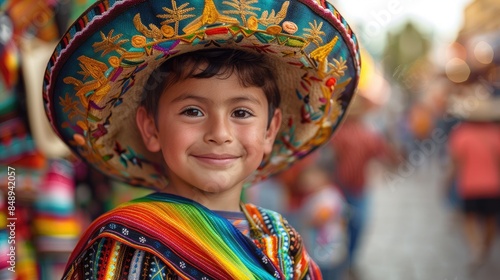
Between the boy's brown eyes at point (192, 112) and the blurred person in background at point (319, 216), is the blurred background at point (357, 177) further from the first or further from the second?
the boy's brown eyes at point (192, 112)

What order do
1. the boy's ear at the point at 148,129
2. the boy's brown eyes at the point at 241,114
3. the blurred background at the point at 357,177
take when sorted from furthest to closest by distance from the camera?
1. the blurred background at the point at 357,177
2. the boy's ear at the point at 148,129
3. the boy's brown eyes at the point at 241,114

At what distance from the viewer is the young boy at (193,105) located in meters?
1.53

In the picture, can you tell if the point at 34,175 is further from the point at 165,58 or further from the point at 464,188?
the point at 464,188

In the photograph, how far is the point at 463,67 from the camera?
6.61m

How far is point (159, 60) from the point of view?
5.43ft

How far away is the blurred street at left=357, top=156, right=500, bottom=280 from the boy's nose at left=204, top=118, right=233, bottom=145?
3586mm

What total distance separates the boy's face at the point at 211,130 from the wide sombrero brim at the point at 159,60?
11 cm

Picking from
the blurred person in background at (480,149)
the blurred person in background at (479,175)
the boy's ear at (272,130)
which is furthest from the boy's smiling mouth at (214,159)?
the blurred person in background at (479,175)

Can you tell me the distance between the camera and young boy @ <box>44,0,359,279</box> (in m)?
1.53

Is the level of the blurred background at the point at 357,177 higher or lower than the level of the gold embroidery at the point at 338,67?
lower

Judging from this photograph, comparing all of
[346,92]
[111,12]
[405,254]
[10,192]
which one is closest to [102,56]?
[111,12]

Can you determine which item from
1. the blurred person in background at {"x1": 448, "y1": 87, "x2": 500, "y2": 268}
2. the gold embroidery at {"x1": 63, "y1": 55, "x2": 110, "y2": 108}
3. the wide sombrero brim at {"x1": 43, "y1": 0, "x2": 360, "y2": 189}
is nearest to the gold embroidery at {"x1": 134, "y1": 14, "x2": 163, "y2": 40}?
the wide sombrero brim at {"x1": 43, "y1": 0, "x2": 360, "y2": 189}

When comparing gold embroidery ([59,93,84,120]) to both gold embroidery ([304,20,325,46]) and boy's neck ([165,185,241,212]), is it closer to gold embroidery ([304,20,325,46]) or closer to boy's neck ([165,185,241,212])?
boy's neck ([165,185,241,212])

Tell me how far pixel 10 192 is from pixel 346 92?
141 centimetres
